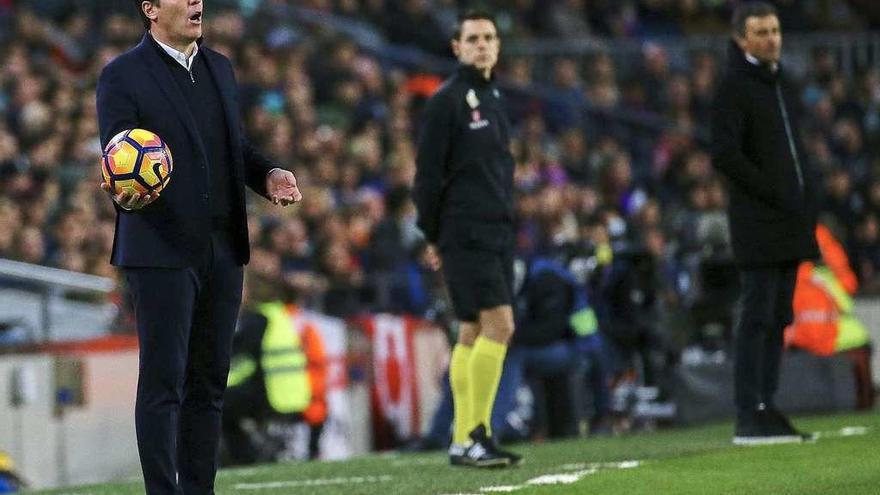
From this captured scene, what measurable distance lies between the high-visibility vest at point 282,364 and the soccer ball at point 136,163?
25.2 feet

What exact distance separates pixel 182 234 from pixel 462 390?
3.08m

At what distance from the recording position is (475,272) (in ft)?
30.8

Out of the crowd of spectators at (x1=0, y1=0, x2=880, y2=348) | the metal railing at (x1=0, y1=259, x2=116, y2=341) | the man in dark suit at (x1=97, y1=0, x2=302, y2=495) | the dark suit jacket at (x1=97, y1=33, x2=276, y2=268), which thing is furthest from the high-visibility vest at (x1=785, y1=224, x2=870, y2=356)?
the dark suit jacket at (x1=97, y1=33, x2=276, y2=268)

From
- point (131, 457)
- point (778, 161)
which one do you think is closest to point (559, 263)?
point (131, 457)

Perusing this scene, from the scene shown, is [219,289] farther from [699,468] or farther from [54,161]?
[54,161]

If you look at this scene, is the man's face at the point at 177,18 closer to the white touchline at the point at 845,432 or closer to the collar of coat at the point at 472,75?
the collar of coat at the point at 472,75

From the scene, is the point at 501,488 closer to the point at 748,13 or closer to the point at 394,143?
the point at 748,13

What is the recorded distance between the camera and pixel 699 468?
8867 millimetres

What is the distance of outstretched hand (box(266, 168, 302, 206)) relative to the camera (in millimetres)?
7043

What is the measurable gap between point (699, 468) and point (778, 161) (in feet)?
7.04

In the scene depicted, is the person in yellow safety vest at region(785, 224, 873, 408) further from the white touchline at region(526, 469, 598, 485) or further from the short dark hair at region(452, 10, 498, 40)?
the white touchline at region(526, 469, 598, 485)

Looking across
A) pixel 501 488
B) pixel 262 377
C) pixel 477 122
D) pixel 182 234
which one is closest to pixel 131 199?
pixel 182 234

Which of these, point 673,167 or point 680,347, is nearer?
point 680,347

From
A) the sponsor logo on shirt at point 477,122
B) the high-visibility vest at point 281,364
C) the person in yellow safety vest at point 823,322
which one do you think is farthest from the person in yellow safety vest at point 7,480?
the person in yellow safety vest at point 823,322
